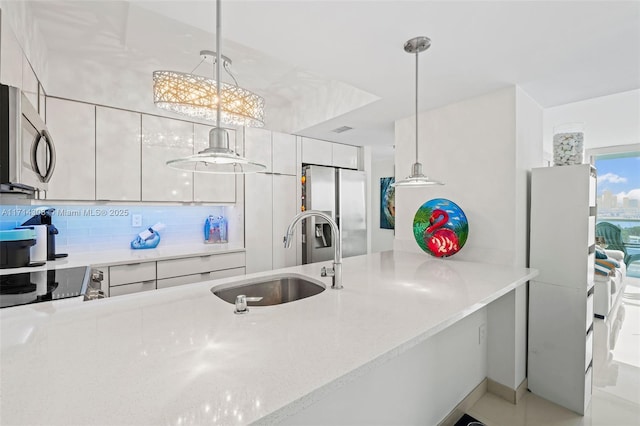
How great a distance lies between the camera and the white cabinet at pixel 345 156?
4.05 meters

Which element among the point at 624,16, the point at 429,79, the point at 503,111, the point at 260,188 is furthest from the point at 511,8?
the point at 260,188

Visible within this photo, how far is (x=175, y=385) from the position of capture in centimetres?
69

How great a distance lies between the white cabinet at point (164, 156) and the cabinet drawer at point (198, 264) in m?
0.65

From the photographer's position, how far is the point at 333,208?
3816 mm

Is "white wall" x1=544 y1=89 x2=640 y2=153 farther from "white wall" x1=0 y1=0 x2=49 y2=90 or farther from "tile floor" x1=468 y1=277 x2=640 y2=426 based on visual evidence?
"white wall" x1=0 y1=0 x2=49 y2=90

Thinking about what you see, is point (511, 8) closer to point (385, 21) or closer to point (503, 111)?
point (385, 21)

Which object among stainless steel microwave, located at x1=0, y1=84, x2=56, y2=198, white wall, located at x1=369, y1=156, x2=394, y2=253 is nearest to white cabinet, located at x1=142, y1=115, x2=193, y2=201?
stainless steel microwave, located at x1=0, y1=84, x2=56, y2=198

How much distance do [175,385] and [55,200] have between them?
2.59 m

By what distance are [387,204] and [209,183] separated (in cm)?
337

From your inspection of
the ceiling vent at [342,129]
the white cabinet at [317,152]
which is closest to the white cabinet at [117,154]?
the white cabinet at [317,152]

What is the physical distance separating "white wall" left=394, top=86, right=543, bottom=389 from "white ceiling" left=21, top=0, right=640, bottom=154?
0.49 ft

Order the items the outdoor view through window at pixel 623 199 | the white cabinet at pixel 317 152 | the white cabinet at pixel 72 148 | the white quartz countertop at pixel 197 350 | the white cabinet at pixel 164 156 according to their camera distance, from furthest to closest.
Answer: the outdoor view through window at pixel 623 199 → the white cabinet at pixel 317 152 → the white cabinet at pixel 164 156 → the white cabinet at pixel 72 148 → the white quartz countertop at pixel 197 350

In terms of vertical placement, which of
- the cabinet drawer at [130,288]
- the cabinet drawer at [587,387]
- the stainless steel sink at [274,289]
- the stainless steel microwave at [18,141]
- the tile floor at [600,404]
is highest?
the stainless steel microwave at [18,141]
